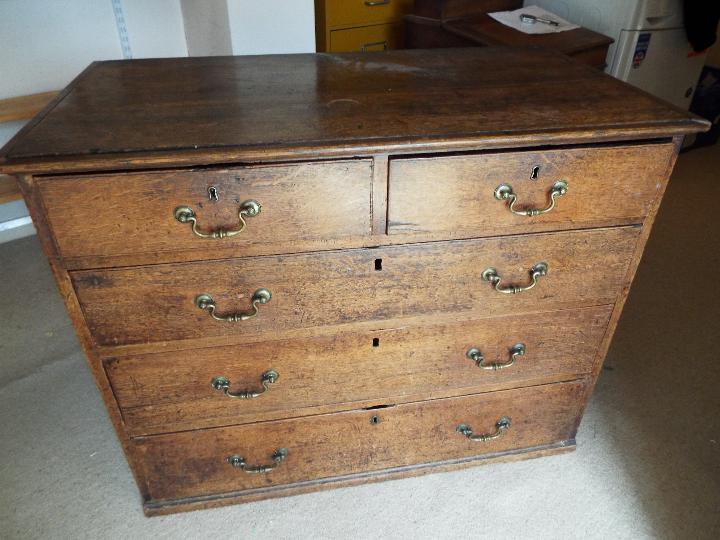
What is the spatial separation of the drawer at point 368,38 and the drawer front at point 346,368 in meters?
1.77

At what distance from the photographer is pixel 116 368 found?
1.06m

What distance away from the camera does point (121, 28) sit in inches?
86.8

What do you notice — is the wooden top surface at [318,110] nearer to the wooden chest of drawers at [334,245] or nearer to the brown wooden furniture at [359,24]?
the wooden chest of drawers at [334,245]

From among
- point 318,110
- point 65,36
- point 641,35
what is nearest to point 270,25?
point 318,110

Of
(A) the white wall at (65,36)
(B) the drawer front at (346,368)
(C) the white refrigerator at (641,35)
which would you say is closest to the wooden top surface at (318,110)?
(B) the drawer front at (346,368)

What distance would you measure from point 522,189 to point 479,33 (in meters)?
1.50

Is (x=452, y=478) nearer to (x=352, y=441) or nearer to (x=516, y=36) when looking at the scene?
A: (x=352, y=441)

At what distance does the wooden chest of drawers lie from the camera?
903 mm

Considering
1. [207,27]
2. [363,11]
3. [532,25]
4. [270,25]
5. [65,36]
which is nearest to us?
[270,25]

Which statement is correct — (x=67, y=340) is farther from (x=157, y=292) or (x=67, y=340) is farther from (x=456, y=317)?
(x=456, y=317)

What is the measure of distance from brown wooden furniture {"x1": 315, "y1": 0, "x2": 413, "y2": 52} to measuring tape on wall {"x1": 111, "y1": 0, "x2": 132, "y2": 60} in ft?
2.66

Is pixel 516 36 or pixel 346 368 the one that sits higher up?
pixel 516 36

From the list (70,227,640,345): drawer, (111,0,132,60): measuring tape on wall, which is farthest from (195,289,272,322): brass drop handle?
(111,0,132,60): measuring tape on wall

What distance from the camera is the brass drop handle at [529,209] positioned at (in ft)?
3.23
